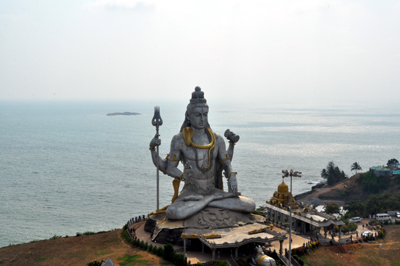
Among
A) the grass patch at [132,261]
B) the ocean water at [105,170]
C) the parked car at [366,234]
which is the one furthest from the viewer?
the ocean water at [105,170]

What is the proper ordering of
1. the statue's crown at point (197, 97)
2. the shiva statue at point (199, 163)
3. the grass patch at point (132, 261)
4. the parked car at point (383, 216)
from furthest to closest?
the parked car at point (383, 216) → the statue's crown at point (197, 97) → the shiva statue at point (199, 163) → the grass patch at point (132, 261)

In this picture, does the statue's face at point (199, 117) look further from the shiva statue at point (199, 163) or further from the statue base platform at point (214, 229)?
the statue base platform at point (214, 229)

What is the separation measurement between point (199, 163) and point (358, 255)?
10.8m

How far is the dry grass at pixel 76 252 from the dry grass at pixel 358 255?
9086mm

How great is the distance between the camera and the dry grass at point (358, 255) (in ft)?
83.1

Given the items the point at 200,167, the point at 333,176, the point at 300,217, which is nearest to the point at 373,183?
the point at 333,176

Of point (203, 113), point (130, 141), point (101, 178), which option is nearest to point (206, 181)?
point (203, 113)

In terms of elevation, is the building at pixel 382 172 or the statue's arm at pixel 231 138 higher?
the statue's arm at pixel 231 138

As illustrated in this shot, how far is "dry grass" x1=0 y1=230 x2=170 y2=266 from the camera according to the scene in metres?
23.6

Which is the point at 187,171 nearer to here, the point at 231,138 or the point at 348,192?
the point at 231,138

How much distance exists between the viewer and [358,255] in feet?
87.4

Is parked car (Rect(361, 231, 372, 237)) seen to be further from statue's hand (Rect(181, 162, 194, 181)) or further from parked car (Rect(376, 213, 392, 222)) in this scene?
statue's hand (Rect(181, 162, 194, 181))

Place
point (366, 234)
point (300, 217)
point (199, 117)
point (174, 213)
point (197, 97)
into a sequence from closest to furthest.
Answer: point (174, 213) < point (199, 117) < point (197, 97) < point (300, 217) < point (366, 234)

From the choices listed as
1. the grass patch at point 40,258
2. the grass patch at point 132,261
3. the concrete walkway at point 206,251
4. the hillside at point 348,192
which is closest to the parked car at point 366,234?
the concrete walkway at point 206,251
